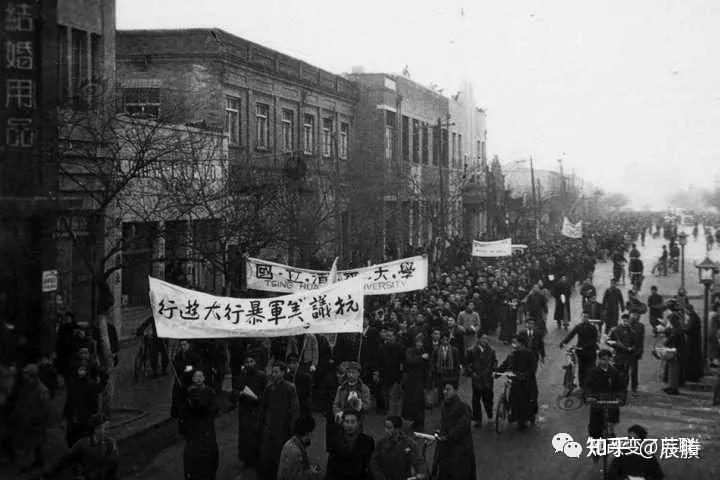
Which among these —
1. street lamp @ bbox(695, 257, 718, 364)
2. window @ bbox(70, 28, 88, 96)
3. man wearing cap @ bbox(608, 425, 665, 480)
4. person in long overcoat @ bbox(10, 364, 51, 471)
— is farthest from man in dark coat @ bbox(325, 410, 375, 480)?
window @ bbox(70, 28, 88, 96)

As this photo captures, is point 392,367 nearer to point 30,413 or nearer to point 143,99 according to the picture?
point 30,413

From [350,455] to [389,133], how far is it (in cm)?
3597

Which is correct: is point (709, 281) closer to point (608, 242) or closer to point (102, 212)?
point (102, 212)

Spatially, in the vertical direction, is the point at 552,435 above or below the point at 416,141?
below

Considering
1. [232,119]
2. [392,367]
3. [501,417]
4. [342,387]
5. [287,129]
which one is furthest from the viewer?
[287,129]

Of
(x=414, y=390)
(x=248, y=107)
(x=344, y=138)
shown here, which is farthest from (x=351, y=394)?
(x=344, y=138)

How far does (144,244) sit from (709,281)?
13.7 meters

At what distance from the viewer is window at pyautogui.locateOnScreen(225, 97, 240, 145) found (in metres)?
30.5

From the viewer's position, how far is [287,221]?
23.9 meters

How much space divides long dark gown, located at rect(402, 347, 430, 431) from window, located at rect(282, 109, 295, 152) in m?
21.1

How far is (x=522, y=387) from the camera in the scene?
46.3 feet

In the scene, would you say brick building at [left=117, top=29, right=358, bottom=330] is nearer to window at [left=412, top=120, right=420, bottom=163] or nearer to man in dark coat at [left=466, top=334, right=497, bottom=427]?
man in dark coat at [left=466, top=334, right=497, bottom=427]

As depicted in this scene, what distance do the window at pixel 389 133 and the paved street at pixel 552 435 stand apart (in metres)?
26.0

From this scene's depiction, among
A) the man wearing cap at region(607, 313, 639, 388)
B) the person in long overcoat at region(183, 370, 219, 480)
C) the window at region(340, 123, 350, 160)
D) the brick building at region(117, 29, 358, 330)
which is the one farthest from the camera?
the window at region(340, 123, 350, 160)
